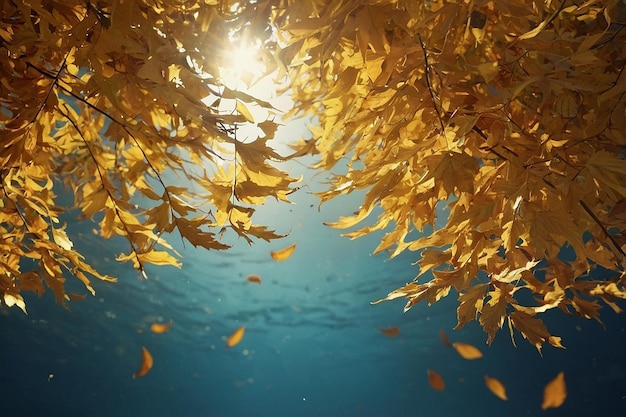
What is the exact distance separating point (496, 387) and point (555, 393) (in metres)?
5.60

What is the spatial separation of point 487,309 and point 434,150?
2.25 ft

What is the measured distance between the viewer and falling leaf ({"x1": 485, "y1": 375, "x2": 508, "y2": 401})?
3359cm

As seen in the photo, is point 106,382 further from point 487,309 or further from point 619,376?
point 487,309

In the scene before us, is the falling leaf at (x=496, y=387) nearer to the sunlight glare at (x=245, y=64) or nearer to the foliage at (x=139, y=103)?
the foliage at (x=139, y=103)

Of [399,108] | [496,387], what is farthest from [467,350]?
[399,108]

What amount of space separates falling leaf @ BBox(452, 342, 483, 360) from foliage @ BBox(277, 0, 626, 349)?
90.2 feet

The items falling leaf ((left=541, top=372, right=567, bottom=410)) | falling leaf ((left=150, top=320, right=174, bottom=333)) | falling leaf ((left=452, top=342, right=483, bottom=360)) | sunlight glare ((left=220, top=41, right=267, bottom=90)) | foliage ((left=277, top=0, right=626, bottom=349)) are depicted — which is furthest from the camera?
falling leaf ((left=541, top=372, right=567, bottom=410))

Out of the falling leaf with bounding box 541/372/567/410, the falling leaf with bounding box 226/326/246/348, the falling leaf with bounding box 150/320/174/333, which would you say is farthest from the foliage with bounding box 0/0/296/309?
Result: the falling leaf with bounding box 541/372/567/410

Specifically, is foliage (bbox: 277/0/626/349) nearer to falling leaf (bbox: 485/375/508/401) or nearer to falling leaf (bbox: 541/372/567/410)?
falling leaf (bbox: 541/372/567/410)

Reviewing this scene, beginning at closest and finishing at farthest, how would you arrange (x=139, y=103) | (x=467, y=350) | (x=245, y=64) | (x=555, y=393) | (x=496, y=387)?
(x=245, y=64) → (x=139, y=103) → (x=467, y=350) → (x=496, y=387) → (x=555, y=393)

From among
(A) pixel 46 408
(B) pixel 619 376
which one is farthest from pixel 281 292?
(A) pixel 46 408

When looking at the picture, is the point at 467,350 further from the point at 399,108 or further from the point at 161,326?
the point at 399,108

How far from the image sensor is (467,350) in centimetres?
2733

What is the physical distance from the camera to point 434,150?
64.0 inches
